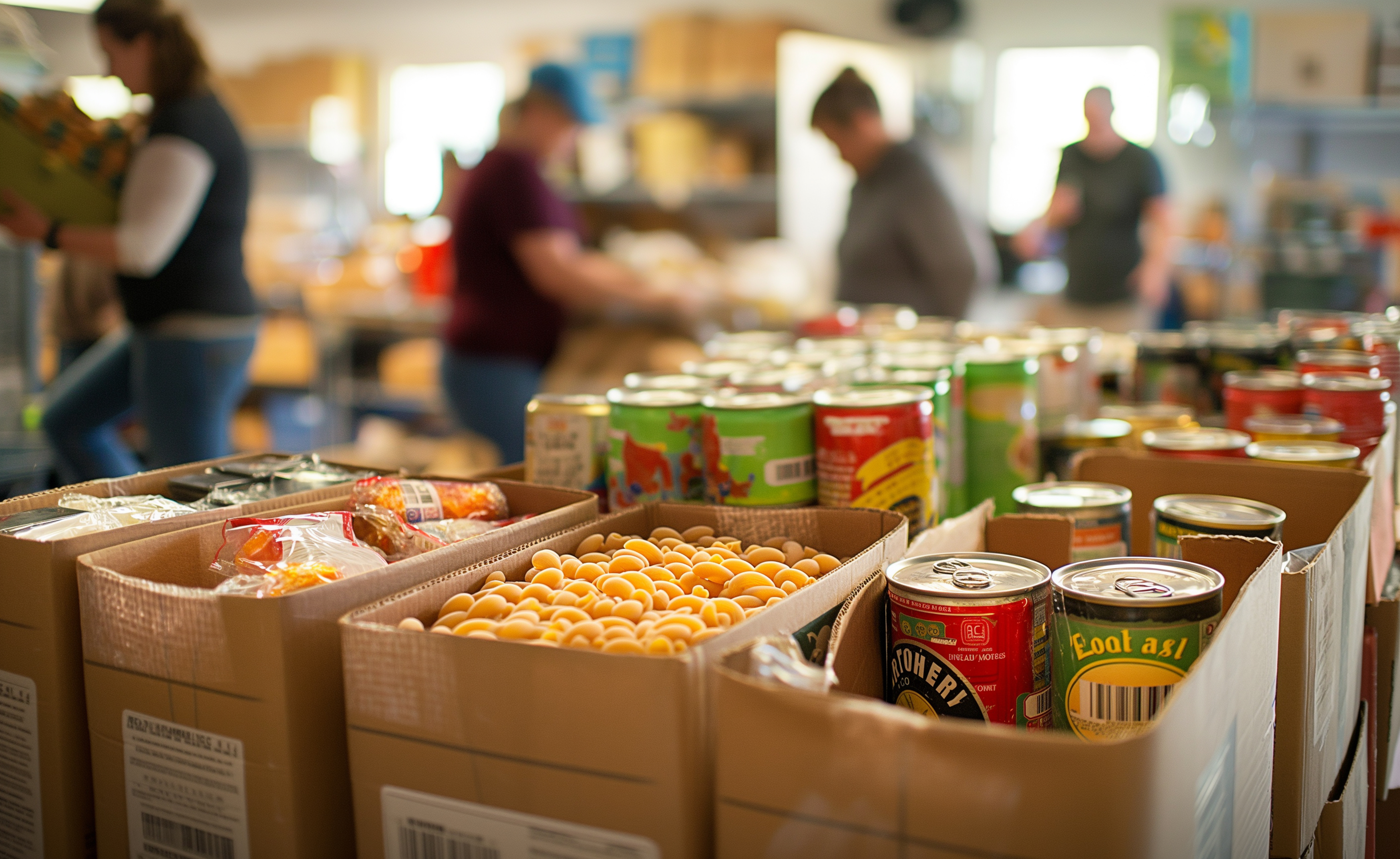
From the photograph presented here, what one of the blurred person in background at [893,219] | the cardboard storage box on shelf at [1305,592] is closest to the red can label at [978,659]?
the cardboard storage box on shelf at [1305,592]

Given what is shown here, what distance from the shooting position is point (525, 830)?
720 millimetres

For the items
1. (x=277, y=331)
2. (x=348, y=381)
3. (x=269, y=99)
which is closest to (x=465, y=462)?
(x=348, y=381)

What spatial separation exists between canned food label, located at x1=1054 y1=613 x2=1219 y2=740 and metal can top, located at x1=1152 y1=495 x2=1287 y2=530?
28 cm

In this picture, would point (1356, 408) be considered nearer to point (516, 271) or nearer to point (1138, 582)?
point (1138, 582)

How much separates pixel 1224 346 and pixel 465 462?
152 inches

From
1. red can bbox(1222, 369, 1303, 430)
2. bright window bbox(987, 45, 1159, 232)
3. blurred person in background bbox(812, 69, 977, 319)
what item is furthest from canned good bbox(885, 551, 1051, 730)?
bright window bbox(987, 45, 1159, 232)

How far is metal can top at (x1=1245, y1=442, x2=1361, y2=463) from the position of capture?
1.23 m

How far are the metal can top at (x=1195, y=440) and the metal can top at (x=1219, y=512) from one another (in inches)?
6.9

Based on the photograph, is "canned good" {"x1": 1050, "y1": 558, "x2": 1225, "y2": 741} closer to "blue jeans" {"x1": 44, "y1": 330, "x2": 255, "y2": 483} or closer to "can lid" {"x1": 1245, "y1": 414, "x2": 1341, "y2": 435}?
"can lid" {"x1": 1245, "y1": 414, "x2": 1341, "y2": 435}

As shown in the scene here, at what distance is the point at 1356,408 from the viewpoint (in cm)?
144

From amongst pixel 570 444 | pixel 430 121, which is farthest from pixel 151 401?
pixel 430 121

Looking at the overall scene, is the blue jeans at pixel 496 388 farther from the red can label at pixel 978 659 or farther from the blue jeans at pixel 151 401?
the red can label at pixel 978 659

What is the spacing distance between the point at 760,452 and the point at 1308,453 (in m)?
0.68

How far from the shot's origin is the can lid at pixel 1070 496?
1130mm
